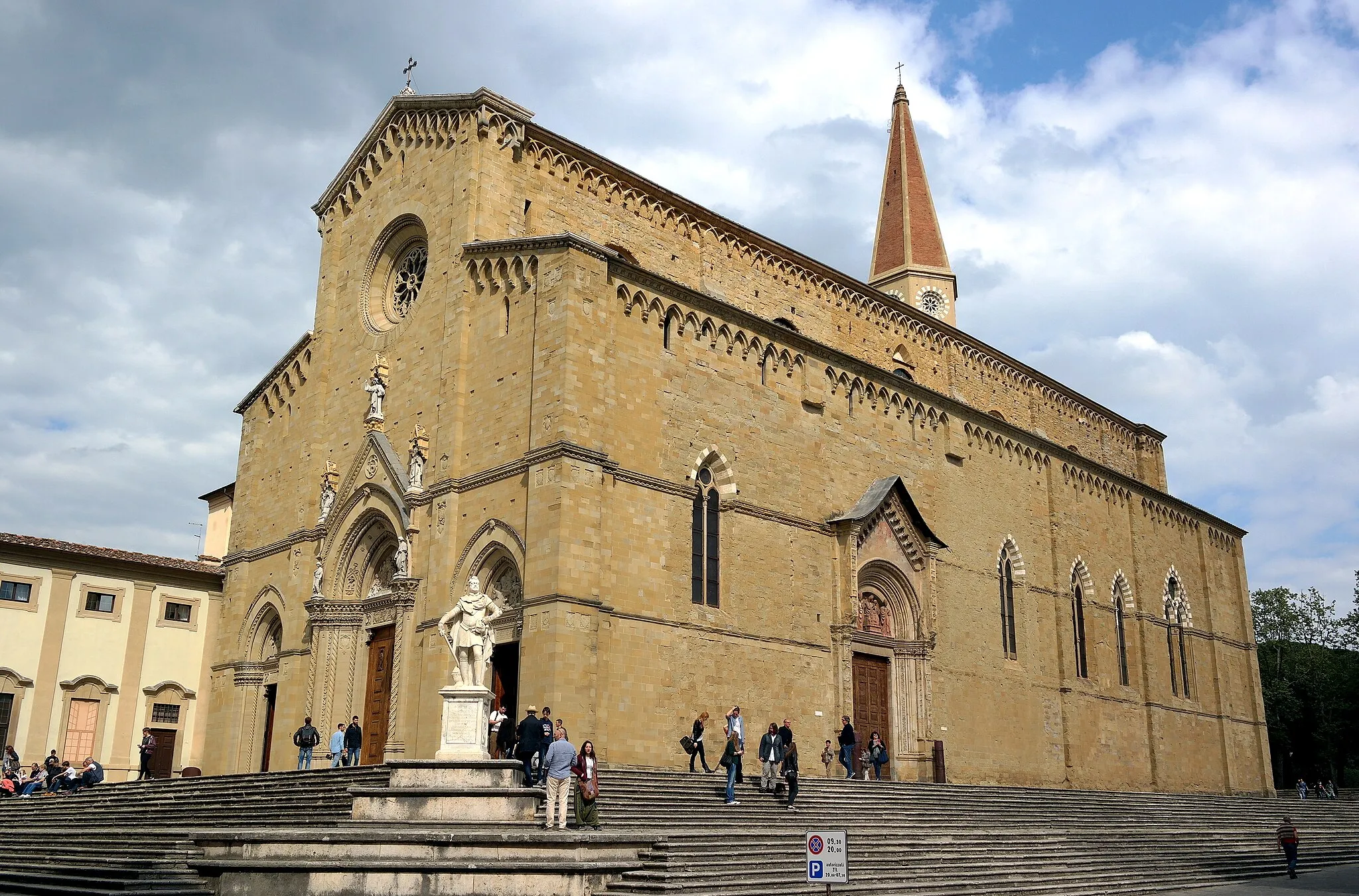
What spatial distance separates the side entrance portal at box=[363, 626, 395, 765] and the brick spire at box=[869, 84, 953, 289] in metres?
26.8

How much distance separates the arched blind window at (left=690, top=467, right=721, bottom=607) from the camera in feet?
77.4

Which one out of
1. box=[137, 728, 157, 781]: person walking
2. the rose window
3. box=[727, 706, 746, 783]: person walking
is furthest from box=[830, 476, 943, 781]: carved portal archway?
box=[137, 728, 157, 781]: person walking

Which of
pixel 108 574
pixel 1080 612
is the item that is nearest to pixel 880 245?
pixel 1080 612

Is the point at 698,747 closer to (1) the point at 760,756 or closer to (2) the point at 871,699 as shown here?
(1) the point at 760,756

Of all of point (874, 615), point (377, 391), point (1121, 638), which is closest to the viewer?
point (377, 391)

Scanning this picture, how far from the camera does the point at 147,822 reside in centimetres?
1967

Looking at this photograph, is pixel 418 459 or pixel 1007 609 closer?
pixel 418 459

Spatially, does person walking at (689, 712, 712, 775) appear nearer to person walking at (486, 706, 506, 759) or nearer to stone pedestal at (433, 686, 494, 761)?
person walking at (486, 706, 506, 759)

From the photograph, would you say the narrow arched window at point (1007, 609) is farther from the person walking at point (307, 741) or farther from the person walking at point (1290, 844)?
the person walking at point (307, 741)

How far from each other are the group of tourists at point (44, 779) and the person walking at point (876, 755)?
Result: 55.4ft

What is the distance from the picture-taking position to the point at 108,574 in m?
30.7

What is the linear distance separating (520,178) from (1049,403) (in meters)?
22.2

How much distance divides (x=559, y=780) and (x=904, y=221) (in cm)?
3516

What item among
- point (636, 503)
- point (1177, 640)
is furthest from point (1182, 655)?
point (636, 503)
